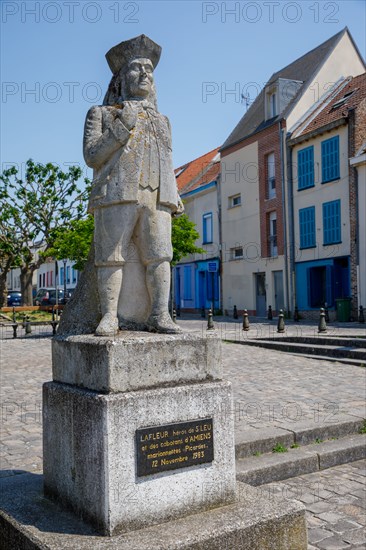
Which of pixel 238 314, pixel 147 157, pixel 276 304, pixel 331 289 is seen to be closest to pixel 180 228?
pixel 331 289

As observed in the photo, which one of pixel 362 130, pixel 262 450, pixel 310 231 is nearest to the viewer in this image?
pixel 262 450

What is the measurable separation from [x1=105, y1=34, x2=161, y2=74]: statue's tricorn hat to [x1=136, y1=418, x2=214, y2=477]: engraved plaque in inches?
97.6

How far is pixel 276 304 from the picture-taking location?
95.1ft

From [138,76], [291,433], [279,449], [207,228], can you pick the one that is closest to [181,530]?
[279,449]

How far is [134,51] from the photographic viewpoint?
4043mm

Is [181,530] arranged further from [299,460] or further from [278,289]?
[278,289]

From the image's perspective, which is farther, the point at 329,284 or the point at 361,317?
the point at 329,284

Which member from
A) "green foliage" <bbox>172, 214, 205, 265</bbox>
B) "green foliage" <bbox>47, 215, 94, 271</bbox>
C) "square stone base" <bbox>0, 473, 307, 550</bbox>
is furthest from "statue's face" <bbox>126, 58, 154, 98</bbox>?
"green foliage" <bbox>172, 214, 205, 265</bbox>

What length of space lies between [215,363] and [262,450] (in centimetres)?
244

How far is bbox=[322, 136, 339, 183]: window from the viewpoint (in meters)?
25.2

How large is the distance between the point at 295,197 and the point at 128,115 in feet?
81.6

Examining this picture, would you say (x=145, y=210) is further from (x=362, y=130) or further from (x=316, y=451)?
(x=362, y=130)

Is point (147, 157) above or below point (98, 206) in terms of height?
above

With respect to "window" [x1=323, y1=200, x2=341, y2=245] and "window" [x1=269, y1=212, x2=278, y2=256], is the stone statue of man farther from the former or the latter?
"window" [x1=269, y1=212, x2=278, y2=256]
